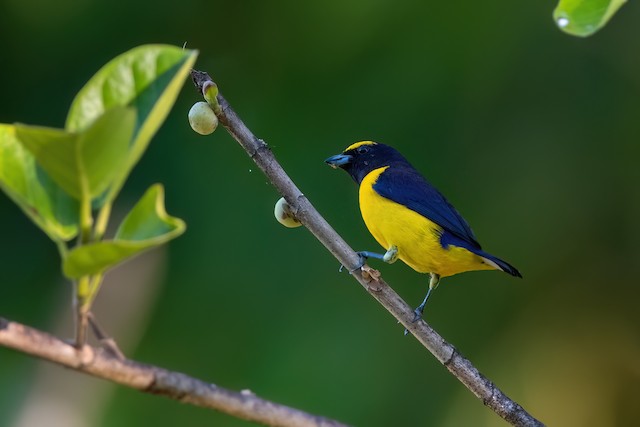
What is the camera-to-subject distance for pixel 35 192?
814 mm

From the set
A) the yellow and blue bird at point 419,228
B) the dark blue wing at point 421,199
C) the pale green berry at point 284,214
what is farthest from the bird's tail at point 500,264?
the pale green berry at point 284,214

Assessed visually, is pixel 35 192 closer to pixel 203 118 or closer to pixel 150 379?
pixel 150 379

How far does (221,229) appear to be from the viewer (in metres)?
4.41

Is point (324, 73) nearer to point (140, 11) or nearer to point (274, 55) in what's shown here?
point (274, 55)

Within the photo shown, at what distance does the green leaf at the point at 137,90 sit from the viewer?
79 cm

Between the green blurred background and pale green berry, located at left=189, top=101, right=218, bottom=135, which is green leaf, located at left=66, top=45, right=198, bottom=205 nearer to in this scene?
pale green berry, located at left=189, top=101, right=218, bottom=135

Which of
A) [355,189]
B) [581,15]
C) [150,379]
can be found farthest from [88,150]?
[355,189]

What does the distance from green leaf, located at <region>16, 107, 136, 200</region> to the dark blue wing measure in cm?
229

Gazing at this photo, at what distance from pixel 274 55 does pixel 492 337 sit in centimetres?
199

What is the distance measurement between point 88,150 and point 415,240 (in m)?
2.21

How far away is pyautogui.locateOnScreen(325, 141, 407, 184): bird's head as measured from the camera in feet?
11.6

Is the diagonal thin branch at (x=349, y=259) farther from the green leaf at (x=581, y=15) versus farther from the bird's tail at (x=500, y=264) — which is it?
the bird's tail at (x=500, y=264)

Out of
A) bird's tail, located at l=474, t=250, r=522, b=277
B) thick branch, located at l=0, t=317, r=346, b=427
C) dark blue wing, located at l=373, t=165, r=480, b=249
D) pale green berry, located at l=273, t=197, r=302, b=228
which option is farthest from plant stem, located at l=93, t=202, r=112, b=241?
dark blue wing, located at l=373, t=165, r=480, b=249

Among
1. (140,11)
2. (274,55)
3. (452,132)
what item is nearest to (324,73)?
(274,55)
